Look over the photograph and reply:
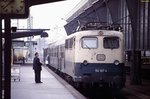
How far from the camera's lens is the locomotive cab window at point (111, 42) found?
2439 centimetres

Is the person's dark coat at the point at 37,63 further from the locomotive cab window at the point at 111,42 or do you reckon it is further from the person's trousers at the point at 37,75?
the locomotive cab window at the point at 111,42

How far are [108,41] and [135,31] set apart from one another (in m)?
10.6

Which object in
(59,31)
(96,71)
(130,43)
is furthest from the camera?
(59,31)

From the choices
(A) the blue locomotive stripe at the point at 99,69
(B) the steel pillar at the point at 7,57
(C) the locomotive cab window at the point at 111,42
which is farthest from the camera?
(C) the locomotive cab window at the point at 111,42

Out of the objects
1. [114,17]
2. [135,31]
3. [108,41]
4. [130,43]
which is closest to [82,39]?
[108,41]

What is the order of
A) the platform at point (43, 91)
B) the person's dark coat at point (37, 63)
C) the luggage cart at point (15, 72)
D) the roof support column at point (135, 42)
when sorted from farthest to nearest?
the roof support column at point (135, 42) < the luggage cart at point (15, 72) < the person's dark coat at point (37, 63) < the platform at point (43, 91)

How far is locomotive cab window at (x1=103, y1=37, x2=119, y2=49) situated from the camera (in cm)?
2439

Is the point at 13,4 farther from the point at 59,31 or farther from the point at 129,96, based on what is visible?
the point at 59,31

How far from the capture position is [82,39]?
2445 centimetres

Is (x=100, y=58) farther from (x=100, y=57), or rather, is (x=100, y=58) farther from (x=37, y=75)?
(x=37, y=75)

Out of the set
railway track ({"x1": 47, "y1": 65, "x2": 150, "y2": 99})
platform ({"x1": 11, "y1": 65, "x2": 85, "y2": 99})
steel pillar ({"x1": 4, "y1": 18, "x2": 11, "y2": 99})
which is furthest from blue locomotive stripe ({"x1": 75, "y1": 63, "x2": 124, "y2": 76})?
steel pillar ({"x1": 4, "y1": 18, "x2": 11, "y2": 99})

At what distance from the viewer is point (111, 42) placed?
24.5 meters

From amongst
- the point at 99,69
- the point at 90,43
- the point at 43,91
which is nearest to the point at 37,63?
the point at 43,91

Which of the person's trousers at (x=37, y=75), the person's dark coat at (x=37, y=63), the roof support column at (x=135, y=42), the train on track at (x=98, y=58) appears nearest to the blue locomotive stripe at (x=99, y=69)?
the train on track at (x=98, y=58)
